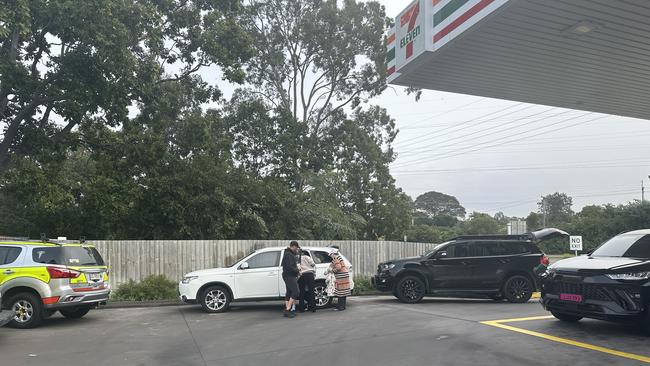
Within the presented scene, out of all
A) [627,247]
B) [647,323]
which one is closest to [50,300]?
[647,323]

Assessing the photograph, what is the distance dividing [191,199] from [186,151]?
3.98 m

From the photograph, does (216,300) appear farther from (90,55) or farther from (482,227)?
(482,227)

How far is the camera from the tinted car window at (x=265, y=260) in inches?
534

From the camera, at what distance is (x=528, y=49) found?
392 inches

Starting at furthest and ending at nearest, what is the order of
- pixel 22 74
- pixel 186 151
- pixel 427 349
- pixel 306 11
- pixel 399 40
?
1. pixel 306 11
2. pixel 186 151
3. pixel 22 74
4. pixel 399 40
5. pixel 427 349

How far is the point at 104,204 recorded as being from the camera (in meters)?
19.8

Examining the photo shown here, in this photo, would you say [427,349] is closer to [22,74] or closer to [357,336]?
[357,336]

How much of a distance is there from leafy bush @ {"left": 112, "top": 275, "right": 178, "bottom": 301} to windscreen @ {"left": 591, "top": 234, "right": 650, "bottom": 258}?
11.5 m

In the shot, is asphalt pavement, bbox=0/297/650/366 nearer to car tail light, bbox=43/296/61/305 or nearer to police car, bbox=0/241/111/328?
police car, bbox=0/241/111/328

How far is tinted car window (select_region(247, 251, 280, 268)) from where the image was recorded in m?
13.6

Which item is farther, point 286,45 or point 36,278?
point 286,45

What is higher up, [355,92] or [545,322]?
[355,92]

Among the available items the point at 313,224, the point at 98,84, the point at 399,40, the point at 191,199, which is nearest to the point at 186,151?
the point at 191,199

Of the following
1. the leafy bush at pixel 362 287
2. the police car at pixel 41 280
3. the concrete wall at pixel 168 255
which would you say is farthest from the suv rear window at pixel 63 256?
the leafy bush at pixel 362 287
